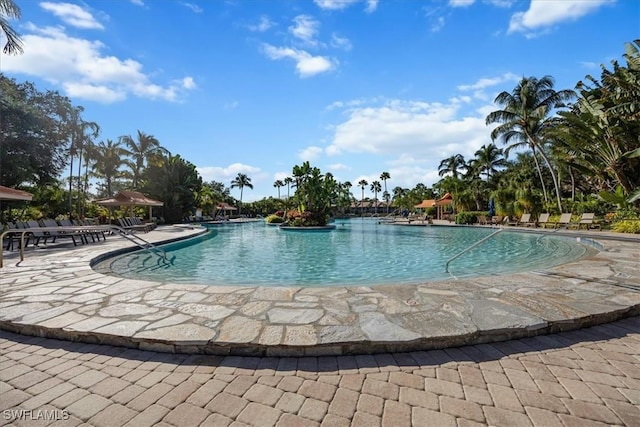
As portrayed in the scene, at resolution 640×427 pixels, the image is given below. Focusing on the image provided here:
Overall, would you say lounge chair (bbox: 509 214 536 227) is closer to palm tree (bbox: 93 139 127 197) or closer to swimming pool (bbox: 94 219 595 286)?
swimming pool (bbox: 94 219 595 286)

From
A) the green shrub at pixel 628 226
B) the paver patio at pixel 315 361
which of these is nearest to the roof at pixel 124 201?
the paver patio at pixel 315 361

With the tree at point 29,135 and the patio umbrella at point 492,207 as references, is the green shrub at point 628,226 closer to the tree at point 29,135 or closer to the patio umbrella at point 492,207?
the patio umbrella at point 492,207

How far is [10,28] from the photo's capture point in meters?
11.1

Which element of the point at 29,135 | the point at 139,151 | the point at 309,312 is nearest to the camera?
the point at 309,312

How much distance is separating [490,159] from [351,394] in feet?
136

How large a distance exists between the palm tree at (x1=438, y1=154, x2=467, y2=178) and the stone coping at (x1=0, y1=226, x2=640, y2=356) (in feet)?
142

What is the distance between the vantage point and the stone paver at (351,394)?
1906 millimetres

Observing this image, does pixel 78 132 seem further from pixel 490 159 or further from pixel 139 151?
pixel 490 159

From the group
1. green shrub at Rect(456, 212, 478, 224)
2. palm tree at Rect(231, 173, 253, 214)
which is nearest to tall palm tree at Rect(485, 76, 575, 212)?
green shrub at Rect(456, 212, 478, 224)

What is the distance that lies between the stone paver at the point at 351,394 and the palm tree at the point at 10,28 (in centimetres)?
1382

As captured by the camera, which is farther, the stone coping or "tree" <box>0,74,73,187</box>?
"tree" <box>0,74,73,187</box>

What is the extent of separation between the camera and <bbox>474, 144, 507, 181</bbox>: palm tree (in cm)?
3703

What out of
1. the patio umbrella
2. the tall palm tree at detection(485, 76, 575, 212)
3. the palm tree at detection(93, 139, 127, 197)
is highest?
the tall palm tree at detection(485, 76, 575, 212)

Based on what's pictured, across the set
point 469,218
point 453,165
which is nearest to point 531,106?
point 469,218
